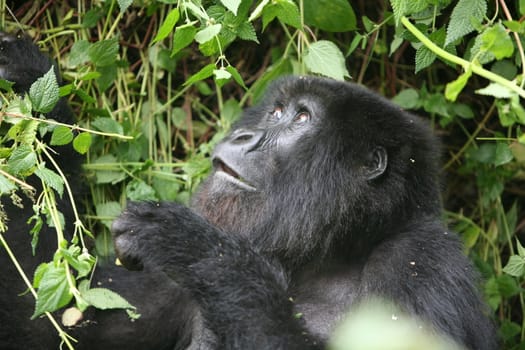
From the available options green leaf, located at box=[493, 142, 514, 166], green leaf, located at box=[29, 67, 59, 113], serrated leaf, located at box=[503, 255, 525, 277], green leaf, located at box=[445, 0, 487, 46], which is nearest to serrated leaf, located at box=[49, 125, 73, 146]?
green leaf, located at box=[29, 67, 59, 113]

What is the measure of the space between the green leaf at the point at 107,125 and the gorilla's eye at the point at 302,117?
97 cm

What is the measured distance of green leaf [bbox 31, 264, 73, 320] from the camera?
110 inches

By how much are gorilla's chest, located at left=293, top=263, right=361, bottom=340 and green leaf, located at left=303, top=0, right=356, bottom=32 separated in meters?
1.31

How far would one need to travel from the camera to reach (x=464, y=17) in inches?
133

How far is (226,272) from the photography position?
335cm

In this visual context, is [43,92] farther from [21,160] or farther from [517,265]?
[517,265]

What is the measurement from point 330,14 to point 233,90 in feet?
3.81

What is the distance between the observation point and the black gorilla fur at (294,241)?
132 inches

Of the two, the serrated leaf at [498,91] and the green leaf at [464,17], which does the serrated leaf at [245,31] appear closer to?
the green leaf at [464,17]

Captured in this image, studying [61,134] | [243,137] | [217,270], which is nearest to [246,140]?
[243,137]

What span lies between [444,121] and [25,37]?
7.85ft

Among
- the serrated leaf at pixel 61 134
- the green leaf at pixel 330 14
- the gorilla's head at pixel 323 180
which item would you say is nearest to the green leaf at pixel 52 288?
the serrated leaf at pixel 61 134

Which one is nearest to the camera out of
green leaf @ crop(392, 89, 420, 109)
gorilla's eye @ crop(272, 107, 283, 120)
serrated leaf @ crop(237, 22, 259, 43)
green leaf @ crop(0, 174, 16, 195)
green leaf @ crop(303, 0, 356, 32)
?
green leaf @ crop(0, 174, 16, 195)

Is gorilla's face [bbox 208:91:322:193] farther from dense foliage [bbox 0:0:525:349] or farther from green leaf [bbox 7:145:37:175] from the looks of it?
green leaf [bbox 7:145:37:175]
